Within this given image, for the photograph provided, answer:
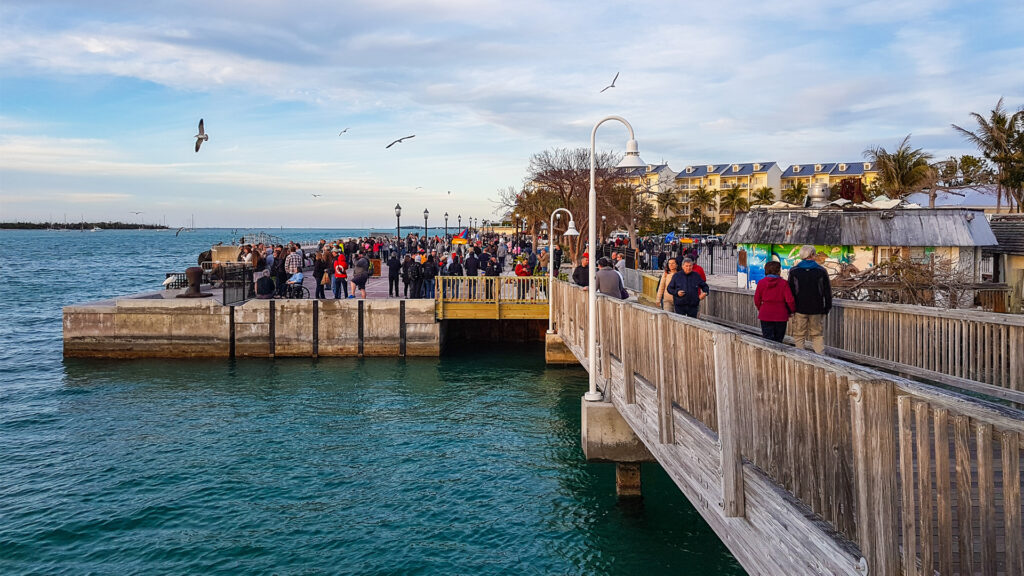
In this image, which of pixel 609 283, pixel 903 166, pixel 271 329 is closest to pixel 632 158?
pixel 609 283

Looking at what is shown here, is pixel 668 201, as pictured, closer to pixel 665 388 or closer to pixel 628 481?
pixel 628 481

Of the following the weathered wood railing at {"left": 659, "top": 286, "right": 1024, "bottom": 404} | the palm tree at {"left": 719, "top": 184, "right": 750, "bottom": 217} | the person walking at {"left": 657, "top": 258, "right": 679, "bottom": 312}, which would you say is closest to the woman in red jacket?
the weathered wood railing at {"left": 659, "top": 286, "right": 1024, "bottom": 404}

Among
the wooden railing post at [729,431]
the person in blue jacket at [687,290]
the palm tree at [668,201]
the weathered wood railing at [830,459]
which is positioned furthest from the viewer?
the palm tree at [668,201]

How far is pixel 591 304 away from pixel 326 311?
15.5 metres

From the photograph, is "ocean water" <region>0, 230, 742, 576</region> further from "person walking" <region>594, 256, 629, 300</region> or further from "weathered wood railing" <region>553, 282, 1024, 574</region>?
"weathered wood railing" <region>553, 282, 1024, 574</region>

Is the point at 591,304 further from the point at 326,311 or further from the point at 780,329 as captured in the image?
the point at 326,311

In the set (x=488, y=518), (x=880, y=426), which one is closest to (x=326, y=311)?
(x=488, y=518)

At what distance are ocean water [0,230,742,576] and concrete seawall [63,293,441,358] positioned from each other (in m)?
1.71

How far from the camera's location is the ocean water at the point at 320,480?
10.6m

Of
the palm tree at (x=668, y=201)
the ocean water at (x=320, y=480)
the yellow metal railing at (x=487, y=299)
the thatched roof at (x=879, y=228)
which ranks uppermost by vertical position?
the palm tree at (x=668, y=201)

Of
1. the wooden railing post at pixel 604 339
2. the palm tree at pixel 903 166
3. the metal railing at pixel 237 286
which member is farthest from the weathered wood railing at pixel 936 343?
the palm tree at pixel 903 166

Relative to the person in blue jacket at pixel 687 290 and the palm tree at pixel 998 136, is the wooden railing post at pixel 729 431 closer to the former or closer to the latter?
the person in blue jacket at pixel 687 290

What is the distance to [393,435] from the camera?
54.9 feet

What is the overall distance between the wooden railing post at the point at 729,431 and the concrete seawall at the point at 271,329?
19457 mm
